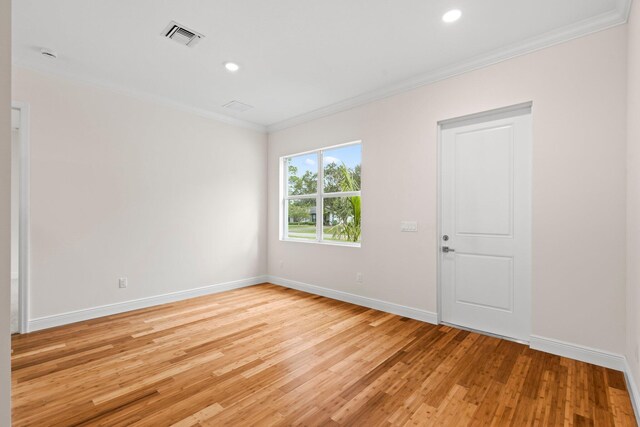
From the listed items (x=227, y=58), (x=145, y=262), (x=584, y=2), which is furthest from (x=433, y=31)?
(x=145, y=262)

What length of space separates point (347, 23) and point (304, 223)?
122 inches

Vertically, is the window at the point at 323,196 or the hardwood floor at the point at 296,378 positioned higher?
the window at the point at 323,196

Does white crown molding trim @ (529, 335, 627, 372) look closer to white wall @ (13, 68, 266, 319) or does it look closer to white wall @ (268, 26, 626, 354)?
white wall @ (268, 26, 626, 354)

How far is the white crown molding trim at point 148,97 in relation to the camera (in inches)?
130

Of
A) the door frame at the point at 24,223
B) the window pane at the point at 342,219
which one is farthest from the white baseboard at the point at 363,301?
the door frame at the point at 24,223

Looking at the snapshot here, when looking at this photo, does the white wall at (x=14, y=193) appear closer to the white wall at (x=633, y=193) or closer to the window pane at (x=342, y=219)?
the window pane at (x=342, y=219)

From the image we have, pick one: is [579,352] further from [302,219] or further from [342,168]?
[302,219]

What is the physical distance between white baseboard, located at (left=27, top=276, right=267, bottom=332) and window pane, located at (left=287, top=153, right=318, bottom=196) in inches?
69.0

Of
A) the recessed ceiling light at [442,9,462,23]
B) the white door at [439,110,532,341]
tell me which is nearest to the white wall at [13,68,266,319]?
the white door at [439,110,532,341]

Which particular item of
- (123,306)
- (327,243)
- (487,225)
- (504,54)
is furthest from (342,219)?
(123,306)

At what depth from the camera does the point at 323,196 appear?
484cm

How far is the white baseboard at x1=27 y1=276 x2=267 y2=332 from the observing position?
10.7ft

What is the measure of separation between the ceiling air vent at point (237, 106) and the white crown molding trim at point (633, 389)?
4.74 meters

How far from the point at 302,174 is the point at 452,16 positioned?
3129 mm
